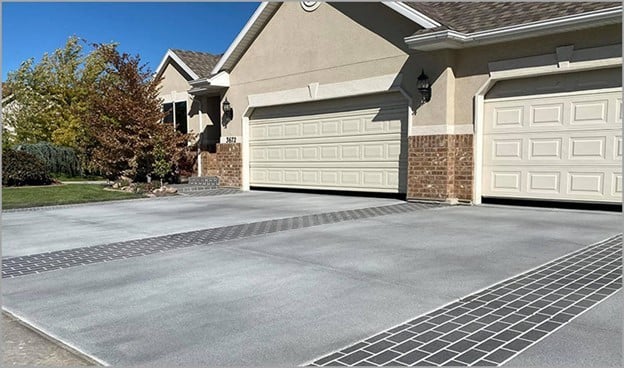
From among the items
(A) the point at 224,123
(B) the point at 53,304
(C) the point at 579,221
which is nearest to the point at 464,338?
(B) the point at 53,304

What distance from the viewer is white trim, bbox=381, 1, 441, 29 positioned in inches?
Result: 415

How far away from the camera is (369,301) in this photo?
4.16 meters

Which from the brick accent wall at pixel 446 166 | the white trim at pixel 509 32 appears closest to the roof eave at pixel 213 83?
the white trim at pixel 509 32

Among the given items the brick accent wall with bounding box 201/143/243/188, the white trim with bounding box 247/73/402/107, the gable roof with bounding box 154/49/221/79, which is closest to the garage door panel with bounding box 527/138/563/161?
the white trim with bounding box 247/73/402/107

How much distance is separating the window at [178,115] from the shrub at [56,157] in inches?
178

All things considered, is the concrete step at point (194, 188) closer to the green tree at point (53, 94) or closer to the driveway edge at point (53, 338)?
the green tree at point (53, 94)

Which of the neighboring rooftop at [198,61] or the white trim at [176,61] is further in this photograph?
the neighboring rooftop at [198,61]

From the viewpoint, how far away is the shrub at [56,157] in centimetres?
1941

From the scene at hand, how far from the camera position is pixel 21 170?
51.4 feet

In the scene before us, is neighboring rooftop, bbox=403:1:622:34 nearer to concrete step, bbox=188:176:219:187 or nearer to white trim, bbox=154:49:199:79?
concrete step, bbox=188:176:219:187

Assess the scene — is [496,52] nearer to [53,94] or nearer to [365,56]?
[365,56]

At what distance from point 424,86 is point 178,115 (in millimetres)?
11524

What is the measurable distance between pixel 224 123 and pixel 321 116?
415cm

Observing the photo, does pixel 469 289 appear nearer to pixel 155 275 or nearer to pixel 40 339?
pixel 155 275
